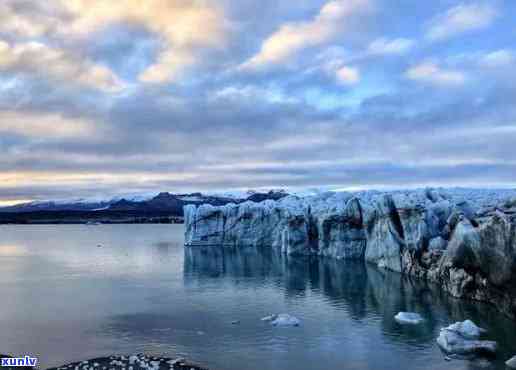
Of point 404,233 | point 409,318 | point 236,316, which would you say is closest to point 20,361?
point 236,316

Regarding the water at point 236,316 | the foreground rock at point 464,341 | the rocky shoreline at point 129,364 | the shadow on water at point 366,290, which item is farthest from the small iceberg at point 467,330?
the rocky shoreline at point 129,364

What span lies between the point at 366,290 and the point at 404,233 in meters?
6.90

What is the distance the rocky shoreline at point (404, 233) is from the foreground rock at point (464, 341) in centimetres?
325

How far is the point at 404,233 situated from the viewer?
38.5 m

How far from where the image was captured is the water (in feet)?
62.4

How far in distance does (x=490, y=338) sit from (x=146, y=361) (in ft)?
42.3

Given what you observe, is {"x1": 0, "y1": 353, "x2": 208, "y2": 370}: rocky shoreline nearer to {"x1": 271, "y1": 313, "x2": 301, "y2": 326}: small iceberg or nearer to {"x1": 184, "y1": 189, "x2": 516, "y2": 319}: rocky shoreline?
{"x1": 271, "y1": 313, "x2": 301, "y2": 326}: small iceberg

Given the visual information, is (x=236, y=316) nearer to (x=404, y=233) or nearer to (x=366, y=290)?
(x=366, y=290)

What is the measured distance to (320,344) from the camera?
67.3ft

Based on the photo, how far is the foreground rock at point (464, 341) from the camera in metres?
18.8

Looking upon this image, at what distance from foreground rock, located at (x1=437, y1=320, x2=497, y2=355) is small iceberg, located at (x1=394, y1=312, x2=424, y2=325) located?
326cm

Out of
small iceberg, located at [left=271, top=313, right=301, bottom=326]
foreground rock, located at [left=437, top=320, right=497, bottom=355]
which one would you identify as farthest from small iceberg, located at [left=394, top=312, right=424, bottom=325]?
small iceberg, located at [left=271, top=313, right=301, bottom=326]

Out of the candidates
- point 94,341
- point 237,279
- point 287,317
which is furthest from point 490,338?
point 237,279

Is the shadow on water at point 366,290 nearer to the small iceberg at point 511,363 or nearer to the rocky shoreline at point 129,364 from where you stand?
the small iceberg at point 511,363
